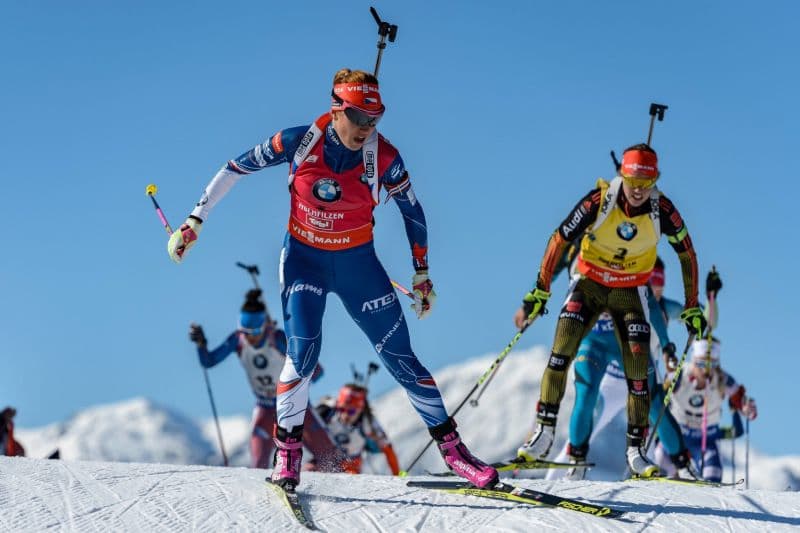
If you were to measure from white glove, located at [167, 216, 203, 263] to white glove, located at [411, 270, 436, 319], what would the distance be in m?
1.64

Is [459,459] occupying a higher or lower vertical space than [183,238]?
lower

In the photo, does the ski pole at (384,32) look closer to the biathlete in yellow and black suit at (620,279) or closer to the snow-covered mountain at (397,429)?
the biathlete in yellow and black suit at (620,279)

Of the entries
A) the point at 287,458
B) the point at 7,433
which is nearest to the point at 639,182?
the point at 287,458

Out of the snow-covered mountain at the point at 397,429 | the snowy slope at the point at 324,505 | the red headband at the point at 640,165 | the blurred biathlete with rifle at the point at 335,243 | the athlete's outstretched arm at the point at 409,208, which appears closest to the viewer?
the snowy slope at the point at 324,505

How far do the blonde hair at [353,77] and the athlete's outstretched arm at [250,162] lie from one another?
0.43 meters

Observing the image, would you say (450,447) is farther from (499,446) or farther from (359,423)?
(499,446)

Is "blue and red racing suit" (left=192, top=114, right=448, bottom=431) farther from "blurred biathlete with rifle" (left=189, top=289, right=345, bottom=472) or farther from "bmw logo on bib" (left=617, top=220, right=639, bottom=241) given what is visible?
"blurred biathlete with rifle" (left=189, top=289, right=345, bottom=472)

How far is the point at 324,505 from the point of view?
26.7 ft

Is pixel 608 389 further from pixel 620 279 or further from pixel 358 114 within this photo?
pixel 358 114

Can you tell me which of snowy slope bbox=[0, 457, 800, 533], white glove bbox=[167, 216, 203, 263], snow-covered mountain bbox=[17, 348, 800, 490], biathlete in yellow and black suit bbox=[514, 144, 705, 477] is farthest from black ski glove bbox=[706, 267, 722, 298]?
snow-covered mountain bbox=[17, 348, 800, 490]

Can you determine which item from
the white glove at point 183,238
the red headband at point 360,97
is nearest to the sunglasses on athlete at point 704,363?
the red headband at point 360,97

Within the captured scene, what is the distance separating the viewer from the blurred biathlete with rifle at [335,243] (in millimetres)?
8078

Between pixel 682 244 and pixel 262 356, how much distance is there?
7.39 meters

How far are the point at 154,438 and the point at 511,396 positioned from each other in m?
41.6
